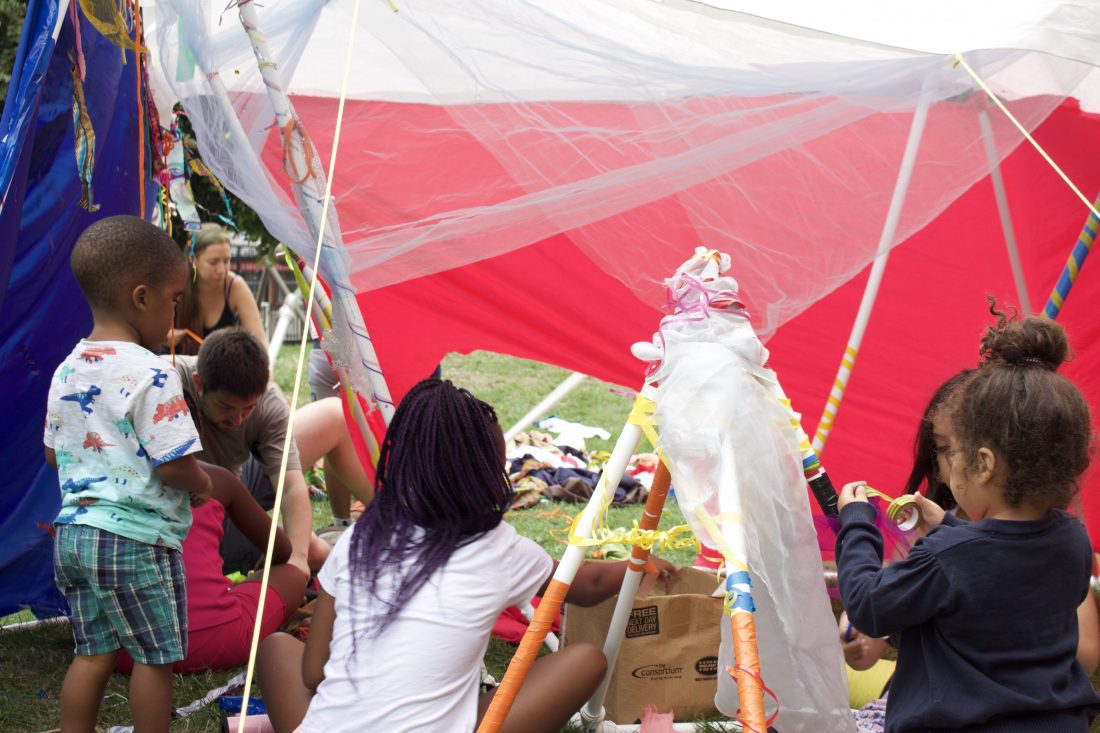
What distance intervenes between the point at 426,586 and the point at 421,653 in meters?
0.11

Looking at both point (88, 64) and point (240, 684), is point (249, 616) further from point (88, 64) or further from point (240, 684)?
point (88, 64)

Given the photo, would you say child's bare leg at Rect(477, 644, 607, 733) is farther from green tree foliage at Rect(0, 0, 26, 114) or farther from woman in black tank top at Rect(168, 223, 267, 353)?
green tree foliage at Rect(0, 0, 26, 114)

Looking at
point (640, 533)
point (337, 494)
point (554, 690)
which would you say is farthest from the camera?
point (337, 494)

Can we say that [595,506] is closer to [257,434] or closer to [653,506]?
[653,506]

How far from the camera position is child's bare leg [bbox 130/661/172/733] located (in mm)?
2344

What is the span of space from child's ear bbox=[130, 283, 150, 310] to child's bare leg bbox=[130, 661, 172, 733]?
0.74 metres

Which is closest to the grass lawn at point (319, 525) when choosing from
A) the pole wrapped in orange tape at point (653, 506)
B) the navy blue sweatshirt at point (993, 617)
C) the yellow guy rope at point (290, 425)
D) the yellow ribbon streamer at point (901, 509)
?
the yellow guy rope at point (290, 425)

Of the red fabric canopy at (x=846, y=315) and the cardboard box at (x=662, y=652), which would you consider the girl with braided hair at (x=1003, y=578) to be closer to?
the cardboard box at (x=662, y=652)

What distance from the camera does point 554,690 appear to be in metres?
2.11

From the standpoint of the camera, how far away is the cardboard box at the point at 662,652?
256cm

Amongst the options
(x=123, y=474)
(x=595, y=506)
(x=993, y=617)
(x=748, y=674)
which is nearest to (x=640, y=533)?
(x=595, y=506)

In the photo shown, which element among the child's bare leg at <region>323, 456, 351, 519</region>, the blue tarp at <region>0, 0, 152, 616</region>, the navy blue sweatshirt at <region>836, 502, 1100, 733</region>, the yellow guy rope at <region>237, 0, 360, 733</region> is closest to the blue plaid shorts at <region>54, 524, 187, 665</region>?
the yellow guy rope at <region>237, 0, 360, 733</region>

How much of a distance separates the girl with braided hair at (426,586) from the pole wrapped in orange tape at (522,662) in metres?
0.11

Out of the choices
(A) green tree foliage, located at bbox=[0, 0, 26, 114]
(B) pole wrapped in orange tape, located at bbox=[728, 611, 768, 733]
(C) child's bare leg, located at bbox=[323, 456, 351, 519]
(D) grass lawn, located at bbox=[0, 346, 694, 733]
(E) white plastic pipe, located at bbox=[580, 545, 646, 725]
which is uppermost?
(A) green tree foliage, located at bbox=[0, 0, 26, 114]
